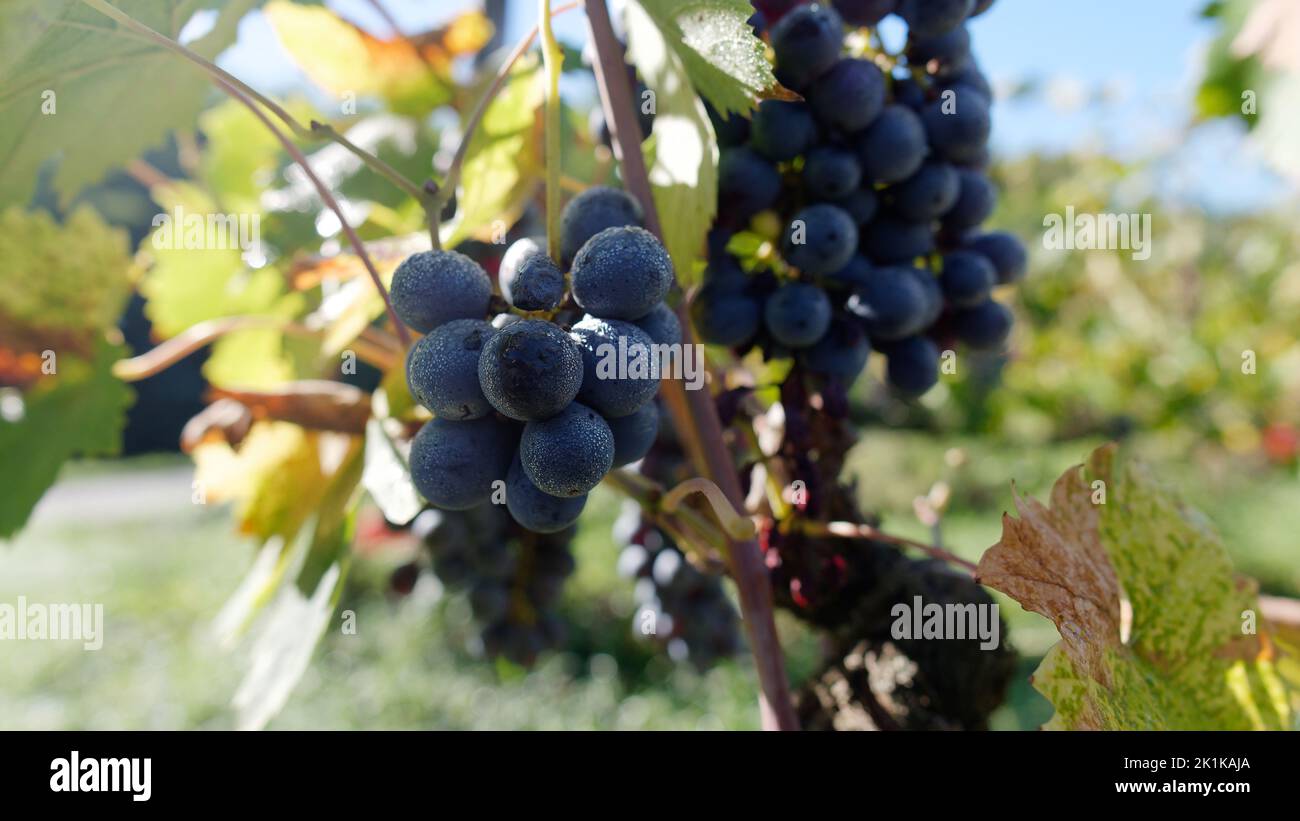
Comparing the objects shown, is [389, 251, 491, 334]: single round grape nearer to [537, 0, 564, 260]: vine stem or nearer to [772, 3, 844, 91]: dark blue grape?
[537, 0, 564, 260]: vine stem

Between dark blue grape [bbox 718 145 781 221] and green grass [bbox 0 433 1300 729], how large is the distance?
74 centimetres

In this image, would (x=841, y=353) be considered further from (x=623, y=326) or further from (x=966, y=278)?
(x=623, y=326)

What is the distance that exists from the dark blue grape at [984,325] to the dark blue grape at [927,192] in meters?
0.09

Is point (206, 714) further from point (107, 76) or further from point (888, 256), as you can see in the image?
point (888, 256)

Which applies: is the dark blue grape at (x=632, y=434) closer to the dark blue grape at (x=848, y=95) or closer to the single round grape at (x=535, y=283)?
the single round grape at (x=535, y=283)

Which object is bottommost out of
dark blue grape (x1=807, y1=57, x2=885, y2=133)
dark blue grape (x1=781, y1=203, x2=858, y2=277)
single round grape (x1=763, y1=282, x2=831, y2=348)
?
single round grape (x1=763, y1=282, x2=831, y2=348)

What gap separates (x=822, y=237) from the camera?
21.0 inches

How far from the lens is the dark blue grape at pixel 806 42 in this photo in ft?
1.67

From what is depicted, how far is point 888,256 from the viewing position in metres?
0.59

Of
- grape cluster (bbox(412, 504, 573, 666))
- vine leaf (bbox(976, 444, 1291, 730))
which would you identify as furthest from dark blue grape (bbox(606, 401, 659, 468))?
grape cluster (bbox(412, 504, 573, 666))

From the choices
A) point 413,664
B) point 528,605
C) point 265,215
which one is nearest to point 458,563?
point 528,605

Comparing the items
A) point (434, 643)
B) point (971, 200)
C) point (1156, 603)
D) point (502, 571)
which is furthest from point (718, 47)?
point (434, 643)

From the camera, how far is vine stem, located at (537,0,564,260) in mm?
423

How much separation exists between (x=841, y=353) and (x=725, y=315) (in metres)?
0.08
